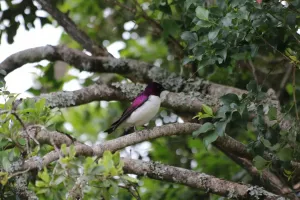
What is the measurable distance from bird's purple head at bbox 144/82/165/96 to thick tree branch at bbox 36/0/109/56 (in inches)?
31.5

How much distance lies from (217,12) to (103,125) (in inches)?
161

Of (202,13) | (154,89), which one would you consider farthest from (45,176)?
(154,89)

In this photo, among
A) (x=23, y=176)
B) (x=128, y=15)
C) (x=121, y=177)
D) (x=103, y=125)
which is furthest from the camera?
(x=103, y=125)

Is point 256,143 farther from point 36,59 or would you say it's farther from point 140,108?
point 36,59

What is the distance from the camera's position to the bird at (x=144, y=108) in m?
7.12

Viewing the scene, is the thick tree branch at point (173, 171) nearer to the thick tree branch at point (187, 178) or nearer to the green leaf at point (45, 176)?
the thick tree branch at point (187, 178)

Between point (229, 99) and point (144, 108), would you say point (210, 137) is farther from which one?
point (144, 108)

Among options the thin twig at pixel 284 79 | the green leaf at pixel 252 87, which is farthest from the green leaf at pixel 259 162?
the thin twig at pixel 284 79

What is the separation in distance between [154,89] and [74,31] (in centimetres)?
118

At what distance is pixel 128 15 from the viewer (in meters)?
7.96

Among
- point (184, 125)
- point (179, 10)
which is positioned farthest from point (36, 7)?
point (184, 125)

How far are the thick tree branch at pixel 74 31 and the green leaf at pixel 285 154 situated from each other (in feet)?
9.73

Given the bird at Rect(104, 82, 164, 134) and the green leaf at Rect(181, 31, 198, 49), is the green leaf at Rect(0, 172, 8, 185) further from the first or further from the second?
the bird at Rect(104, 82, 164, 134)

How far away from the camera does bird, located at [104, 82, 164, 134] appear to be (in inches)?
280
